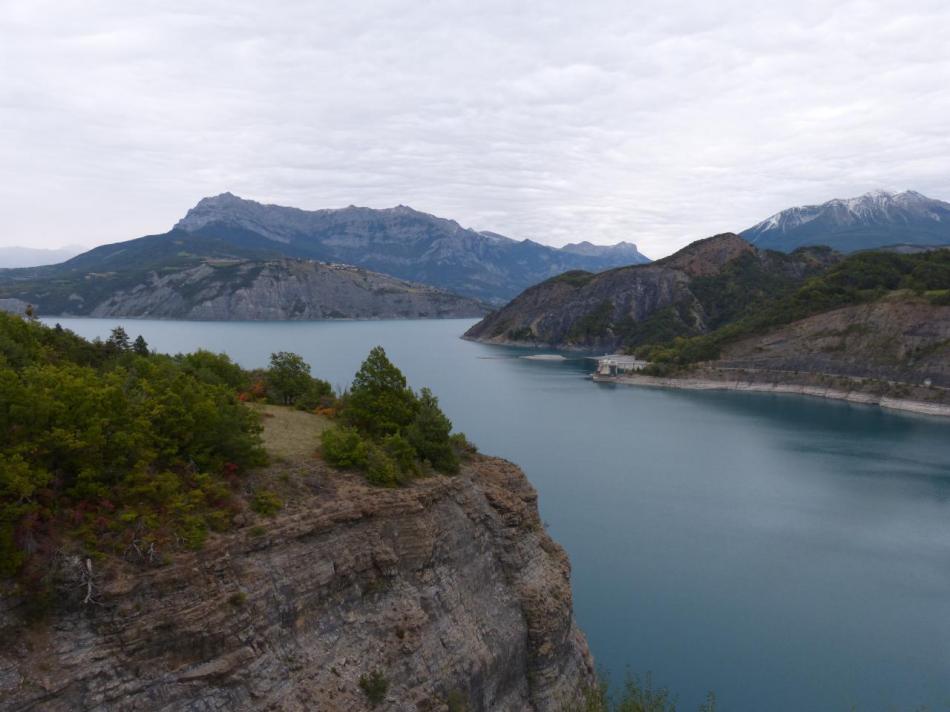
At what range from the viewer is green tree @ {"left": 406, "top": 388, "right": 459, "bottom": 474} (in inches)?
839

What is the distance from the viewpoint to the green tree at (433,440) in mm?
21312


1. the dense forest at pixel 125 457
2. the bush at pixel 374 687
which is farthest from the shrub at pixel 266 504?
the bush at pixel 374 687

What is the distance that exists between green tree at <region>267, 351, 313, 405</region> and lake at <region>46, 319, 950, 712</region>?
55.5 feet

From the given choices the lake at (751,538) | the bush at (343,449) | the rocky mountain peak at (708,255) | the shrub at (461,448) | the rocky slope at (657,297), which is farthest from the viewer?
the rocky mountain peak at (708,255)

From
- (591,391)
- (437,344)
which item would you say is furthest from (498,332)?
(591,391)

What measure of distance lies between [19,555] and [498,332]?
184 metres

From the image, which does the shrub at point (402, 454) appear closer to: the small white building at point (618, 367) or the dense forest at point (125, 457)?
the dense forest at point (125, 457)

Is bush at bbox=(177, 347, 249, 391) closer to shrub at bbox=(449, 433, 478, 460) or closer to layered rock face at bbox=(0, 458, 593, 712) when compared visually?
layered rock face at bbox=(0, 458, 593, 712)

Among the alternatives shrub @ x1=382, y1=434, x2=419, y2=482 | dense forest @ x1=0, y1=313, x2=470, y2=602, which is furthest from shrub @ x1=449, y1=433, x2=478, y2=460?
shrub @ x1=382, y1=434, x2=419, y2=482

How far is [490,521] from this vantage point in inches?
840

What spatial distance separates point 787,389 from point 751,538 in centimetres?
6790

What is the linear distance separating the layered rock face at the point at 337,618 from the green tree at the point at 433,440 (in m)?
0.70

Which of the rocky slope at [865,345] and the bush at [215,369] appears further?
the rocky slope at [865,345]

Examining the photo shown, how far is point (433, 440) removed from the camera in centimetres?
2166
